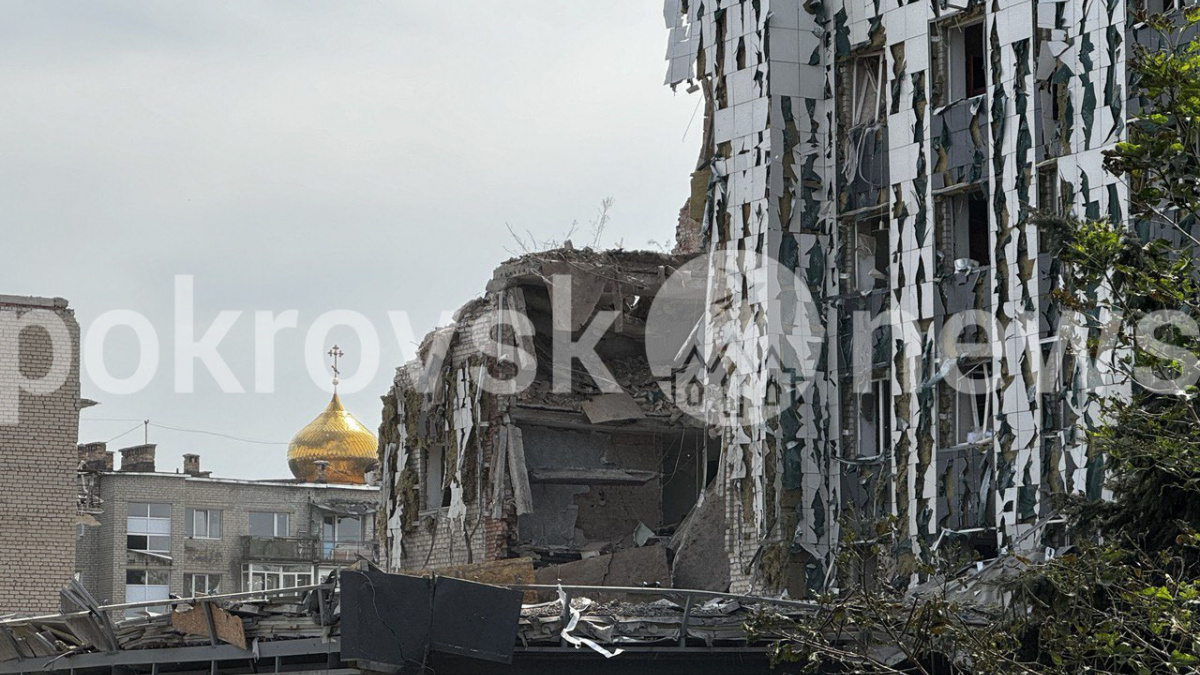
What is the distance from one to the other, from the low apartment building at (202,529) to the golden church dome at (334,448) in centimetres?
447

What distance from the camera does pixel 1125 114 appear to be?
2539 cm

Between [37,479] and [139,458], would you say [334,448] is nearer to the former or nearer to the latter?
[139,458]

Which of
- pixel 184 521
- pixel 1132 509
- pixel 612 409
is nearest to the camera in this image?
pixel 1132 509

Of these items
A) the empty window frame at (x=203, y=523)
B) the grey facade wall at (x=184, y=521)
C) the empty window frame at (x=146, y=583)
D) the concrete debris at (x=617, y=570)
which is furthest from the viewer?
the empty window frame at (x=203, y=523)

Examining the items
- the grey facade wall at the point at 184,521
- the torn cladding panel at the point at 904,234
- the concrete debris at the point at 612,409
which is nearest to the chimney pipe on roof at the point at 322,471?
the grey facade wall at the point at 184,521

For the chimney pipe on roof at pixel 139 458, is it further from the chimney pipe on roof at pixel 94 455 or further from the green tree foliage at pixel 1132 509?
the green tree foliage at pixel 1132 509

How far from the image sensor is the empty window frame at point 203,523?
66.8 metres

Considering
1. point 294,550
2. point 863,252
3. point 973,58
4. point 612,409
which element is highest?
point 973,58

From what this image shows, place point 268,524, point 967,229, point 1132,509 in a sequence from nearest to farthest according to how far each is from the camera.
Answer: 1. point 1132,509
2. point 967,229
3. point 268,524

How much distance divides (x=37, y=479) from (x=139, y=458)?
3074 cm

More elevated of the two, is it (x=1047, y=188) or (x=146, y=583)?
(x=1047, y=188)

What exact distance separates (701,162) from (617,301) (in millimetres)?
4369

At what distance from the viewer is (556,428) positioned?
36.7 metres

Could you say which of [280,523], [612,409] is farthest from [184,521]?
[612,409]
